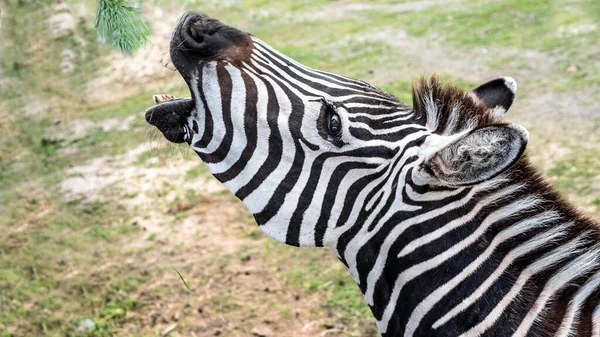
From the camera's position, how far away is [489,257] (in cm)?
213

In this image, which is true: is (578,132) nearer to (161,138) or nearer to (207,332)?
(207,332)

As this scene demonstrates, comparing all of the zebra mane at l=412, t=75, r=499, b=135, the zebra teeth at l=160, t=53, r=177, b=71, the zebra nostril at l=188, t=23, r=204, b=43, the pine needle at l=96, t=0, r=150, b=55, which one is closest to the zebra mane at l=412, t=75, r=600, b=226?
the zebra mane at l=412, t=75, r=499, b=135

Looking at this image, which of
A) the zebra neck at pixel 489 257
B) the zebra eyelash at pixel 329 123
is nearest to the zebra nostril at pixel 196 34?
the zebra eyelash at pixel 329 123

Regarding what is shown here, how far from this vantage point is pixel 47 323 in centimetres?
498

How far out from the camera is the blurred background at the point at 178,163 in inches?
196

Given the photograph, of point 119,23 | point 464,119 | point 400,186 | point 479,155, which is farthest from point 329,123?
point 119,23

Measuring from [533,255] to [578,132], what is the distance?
5.24 m

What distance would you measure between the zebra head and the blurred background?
350mm

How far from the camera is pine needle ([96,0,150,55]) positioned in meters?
2.66

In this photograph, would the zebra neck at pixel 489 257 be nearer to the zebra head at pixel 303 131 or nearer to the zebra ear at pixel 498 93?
the zebra head at pixel 303 131

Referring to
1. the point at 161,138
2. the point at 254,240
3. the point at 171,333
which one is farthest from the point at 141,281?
the point at 161,138

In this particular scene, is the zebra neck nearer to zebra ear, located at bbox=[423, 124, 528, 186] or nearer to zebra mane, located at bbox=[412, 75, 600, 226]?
zebra mane, located at bbox=[412, 75, 600, 226]

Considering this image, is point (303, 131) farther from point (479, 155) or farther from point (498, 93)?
point (498, 93)

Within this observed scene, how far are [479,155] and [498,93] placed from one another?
0.84 meters
